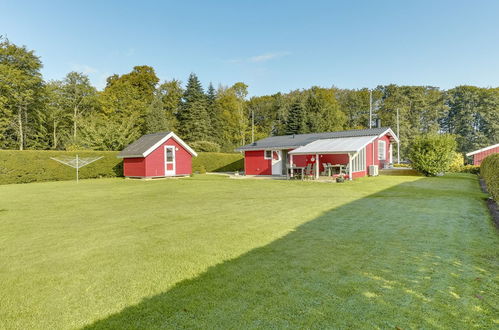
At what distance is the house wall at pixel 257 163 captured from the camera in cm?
2188

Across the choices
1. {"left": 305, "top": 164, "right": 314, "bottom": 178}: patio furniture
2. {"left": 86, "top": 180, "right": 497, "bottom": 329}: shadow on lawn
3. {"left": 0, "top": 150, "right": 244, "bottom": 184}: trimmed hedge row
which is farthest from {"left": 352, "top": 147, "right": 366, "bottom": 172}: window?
{"left": 0, "top": 150, "right": 244, "bottom": 184}: trimmed hedge row

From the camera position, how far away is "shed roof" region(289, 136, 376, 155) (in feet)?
53.1

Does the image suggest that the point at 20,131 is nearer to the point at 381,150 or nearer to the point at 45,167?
the point at 45,167

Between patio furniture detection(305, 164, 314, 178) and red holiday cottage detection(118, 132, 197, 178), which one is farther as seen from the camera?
red holiday cottage detection(118, 132, 197, 178)

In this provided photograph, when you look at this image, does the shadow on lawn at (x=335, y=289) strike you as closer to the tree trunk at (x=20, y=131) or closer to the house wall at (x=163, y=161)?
the house wall at (x=163, y=161)

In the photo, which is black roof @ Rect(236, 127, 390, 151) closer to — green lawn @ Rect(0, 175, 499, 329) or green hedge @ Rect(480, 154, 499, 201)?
green hedge @ Rect(480, 154, 499, 201)

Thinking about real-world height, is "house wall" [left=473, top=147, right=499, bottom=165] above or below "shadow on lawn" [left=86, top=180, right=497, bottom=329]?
above

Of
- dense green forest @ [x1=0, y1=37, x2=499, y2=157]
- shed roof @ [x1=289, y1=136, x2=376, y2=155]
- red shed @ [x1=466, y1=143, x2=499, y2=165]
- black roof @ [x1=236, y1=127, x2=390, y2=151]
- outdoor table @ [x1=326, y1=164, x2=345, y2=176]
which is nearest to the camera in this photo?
shed roof @ [x1=289, y1=136, x2=376, y2=155]

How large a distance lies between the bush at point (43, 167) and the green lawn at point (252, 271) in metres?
14.1

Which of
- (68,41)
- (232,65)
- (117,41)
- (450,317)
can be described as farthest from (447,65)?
(68,41)

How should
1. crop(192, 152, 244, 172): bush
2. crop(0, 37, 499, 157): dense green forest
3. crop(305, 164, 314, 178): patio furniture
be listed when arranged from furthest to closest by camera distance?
1. crop(0, 37, 499, 157): dense green forest
2. crop(192, 152, 244, 172): bush
3. crop(305, 164, 314, 178): patio furniture

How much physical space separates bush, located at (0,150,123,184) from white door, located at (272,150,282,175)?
12751 mm

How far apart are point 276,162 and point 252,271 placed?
18.3 metres

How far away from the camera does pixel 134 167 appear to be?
1997 cm
